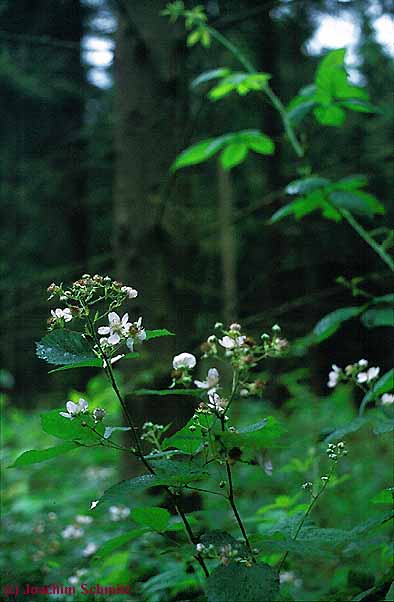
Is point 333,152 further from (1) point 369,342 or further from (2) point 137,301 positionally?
(2) point 137,301

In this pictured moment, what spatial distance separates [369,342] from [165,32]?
802cm

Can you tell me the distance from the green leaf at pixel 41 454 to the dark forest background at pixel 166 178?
41 centimetres

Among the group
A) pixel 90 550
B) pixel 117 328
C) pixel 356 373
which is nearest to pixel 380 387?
pixel 356 373

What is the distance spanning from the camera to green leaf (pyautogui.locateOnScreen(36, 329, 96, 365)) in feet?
3.29

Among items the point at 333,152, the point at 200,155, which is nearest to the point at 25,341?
the point at 333,152

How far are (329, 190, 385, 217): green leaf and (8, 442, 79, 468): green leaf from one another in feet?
3.48

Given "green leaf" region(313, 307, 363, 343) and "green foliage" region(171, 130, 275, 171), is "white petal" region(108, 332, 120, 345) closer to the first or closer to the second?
"green leaf" region(313, 307, 363, 343)

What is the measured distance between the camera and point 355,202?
176 cm

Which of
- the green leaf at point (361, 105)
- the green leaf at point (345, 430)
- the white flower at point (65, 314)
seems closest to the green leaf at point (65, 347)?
the white flower at point (65, 314)

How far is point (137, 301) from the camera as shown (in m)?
2.82

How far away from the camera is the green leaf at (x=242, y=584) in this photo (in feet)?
2.89

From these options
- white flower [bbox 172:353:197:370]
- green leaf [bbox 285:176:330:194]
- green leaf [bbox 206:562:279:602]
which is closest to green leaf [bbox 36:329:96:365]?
white flower [bbox 172:353:197:370]

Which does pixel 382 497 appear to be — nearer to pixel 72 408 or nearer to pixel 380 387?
pixel 380 387

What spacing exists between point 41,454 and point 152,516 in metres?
0.22
